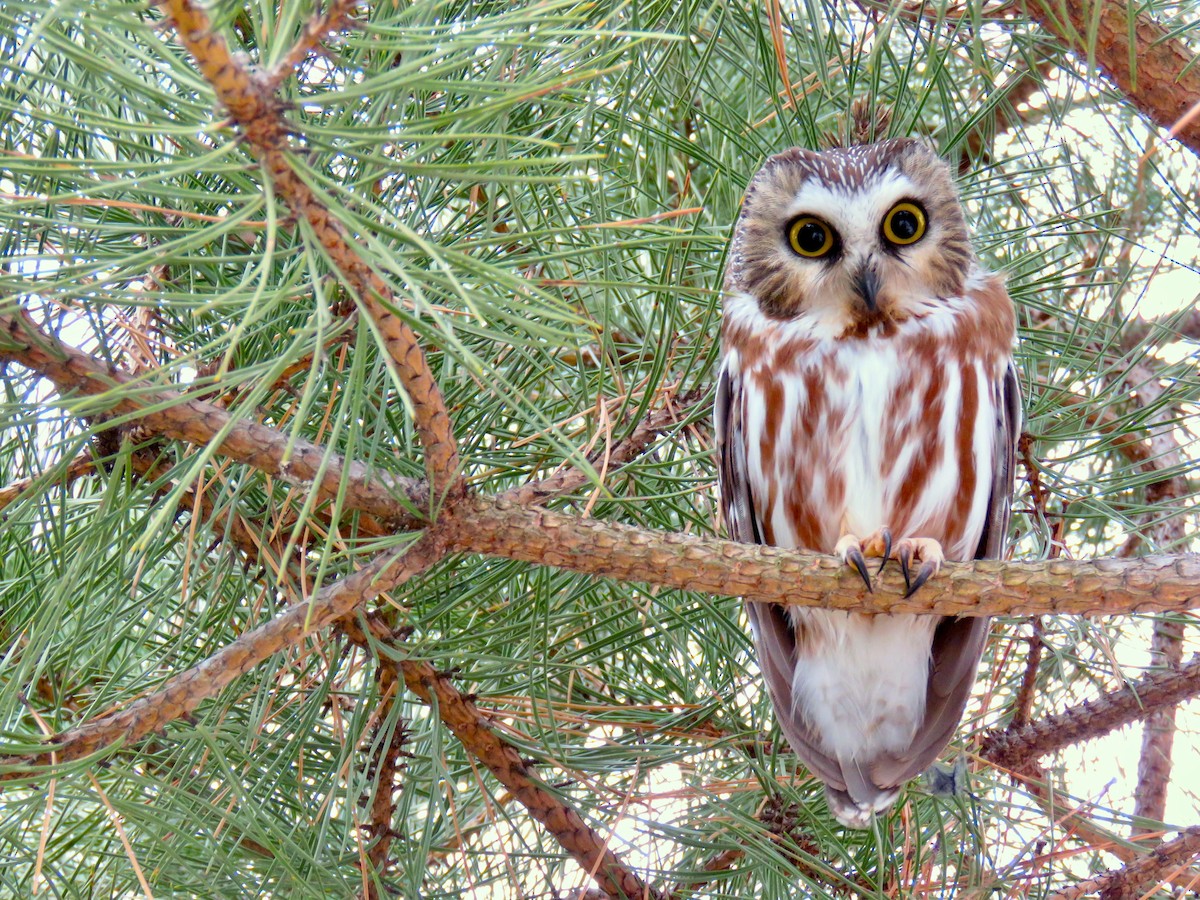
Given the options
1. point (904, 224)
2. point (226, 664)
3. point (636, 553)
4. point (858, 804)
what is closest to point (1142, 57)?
point (904, 224)

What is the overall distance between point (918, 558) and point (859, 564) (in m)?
0.33

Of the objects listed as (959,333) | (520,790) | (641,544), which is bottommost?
(520,790)

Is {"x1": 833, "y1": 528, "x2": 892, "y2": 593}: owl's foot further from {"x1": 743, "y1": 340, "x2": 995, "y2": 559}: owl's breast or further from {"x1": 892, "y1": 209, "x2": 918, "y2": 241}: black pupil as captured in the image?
{"x1": 892, "y1": 209, "x2": 918, "y2": 241}: black pupil

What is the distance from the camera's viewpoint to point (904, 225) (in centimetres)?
239

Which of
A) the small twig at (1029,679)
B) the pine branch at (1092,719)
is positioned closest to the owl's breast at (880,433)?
the small twig at (1029,679)

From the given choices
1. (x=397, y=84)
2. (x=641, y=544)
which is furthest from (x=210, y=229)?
(x=641, y=544)

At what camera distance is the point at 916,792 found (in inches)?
93.0

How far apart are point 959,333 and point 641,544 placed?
1.08 metres

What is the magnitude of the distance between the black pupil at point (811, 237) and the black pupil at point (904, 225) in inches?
5.8

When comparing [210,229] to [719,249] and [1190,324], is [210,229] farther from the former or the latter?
[1190,324]

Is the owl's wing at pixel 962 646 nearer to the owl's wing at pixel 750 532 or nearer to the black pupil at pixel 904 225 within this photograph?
the owl's wing at pixel 750 532

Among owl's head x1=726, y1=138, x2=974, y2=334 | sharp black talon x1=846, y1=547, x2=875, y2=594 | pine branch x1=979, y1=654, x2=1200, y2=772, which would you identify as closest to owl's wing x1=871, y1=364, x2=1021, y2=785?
pine branch x1=979, y1=654, x2=1200, y2=772

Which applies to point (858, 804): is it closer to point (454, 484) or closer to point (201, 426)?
point (454, 484)

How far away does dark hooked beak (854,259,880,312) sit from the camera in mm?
2264
